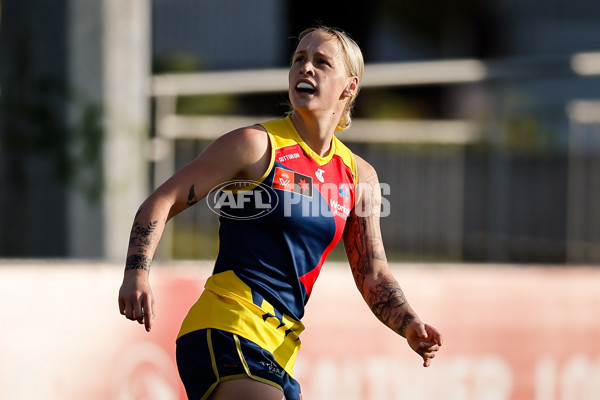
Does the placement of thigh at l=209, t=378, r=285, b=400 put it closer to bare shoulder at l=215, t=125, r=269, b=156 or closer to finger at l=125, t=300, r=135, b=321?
finger at l=125, t=300, r=135, b=321

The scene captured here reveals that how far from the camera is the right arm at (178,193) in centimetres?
336

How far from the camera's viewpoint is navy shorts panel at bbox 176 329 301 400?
3.69 metres

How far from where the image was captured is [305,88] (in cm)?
398

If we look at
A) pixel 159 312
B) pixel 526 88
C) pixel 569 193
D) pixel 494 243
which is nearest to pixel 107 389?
pixel 159 312

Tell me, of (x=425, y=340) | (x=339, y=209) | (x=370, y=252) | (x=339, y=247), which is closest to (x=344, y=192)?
(x=339, y=209)

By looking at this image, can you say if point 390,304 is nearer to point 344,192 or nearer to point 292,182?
point 344,192

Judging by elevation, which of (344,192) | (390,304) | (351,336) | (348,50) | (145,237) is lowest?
(351,336)

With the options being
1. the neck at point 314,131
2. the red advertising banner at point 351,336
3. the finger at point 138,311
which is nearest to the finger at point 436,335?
the neck at point 314,131

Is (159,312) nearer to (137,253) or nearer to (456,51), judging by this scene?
(137,253)

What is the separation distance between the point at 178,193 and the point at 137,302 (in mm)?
502

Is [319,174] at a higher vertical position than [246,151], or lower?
lower

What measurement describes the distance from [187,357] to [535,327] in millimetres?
4174

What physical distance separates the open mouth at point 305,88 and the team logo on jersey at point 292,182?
1.17ft

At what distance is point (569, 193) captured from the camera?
31.7 feet
